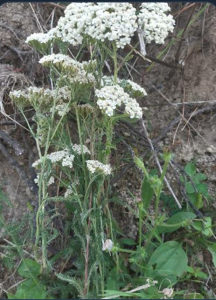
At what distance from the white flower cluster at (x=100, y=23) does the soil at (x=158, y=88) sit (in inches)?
34.3

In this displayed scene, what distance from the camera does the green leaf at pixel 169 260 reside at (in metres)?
1.90

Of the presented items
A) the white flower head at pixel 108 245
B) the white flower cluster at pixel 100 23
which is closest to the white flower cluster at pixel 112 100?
the white flower cluster at pixel 100 23

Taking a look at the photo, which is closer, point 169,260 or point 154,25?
point 154,25

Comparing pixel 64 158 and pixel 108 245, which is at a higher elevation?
pixel 64 158

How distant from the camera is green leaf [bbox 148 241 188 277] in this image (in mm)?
1899

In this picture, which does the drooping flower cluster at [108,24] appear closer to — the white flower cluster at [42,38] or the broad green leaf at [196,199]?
the white flower cluster at [42,38]

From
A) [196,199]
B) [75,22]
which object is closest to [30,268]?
[196,199]

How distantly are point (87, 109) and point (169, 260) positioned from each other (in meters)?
0.78

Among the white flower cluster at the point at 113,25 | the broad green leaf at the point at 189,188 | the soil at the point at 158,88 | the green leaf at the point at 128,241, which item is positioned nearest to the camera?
the white flower cluster at the point at 113,25

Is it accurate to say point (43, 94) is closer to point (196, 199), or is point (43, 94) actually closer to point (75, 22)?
point (75, 22)

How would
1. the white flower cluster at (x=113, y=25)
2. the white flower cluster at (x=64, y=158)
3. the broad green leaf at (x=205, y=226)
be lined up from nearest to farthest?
the white flower cluster at (x=113, y=25) → the white flower cluster at (x=64, y=158) → the broad green leaf at (x=205, y=226)

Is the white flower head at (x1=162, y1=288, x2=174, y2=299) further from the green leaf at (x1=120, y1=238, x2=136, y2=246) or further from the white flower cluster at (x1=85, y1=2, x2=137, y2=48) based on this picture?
the white flower cluster at (x1=85, y1=2, x2=137, y2=48)

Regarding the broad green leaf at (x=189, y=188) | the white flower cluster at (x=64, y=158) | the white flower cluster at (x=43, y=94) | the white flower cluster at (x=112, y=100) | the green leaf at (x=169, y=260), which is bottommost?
the green leaf at (x=169, y=260)

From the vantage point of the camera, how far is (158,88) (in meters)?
2.95
